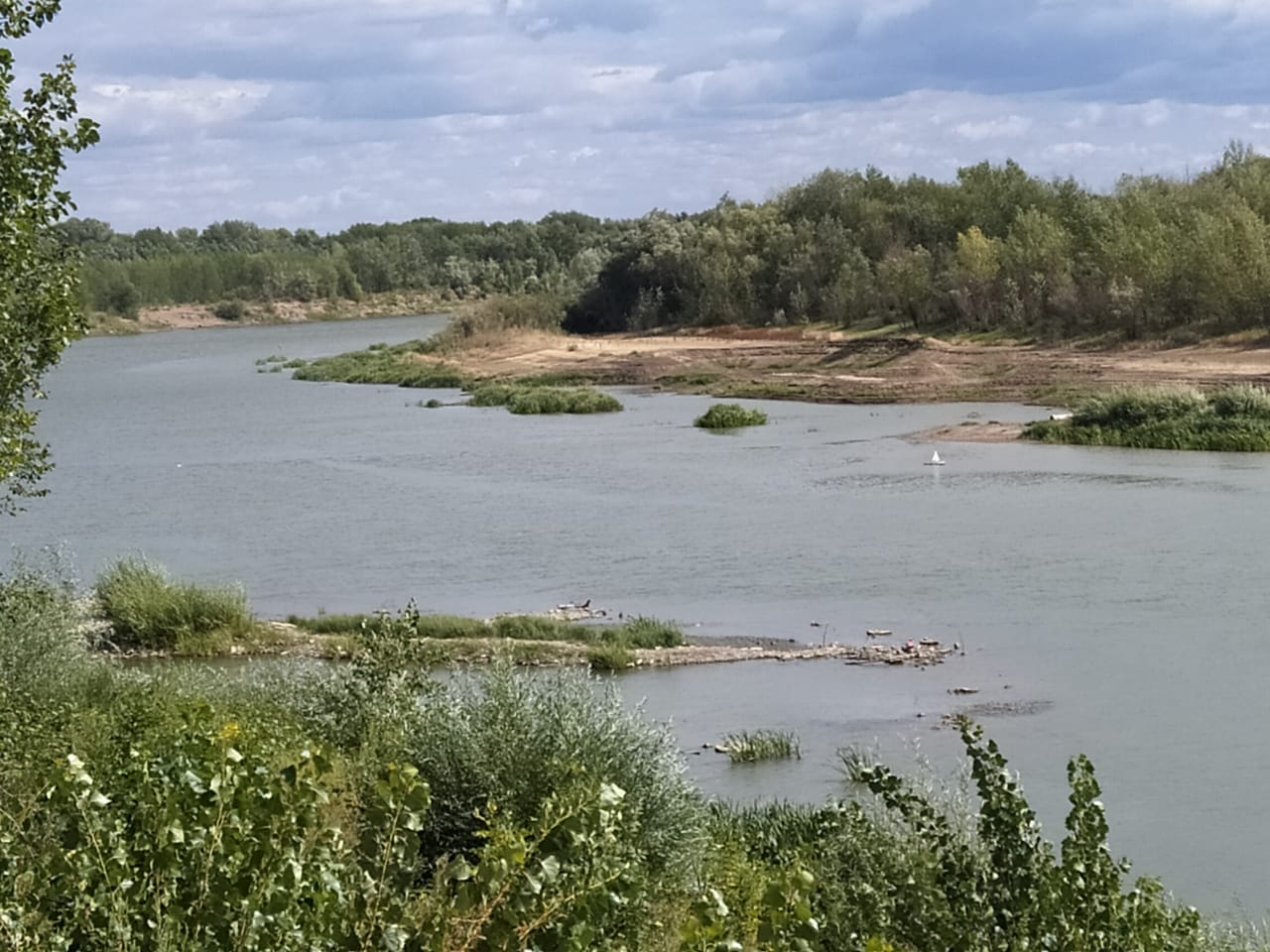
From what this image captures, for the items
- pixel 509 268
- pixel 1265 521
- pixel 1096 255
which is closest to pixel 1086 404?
pixel 1265 521

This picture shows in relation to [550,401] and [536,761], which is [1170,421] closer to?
[550,401]

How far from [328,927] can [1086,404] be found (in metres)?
37.3

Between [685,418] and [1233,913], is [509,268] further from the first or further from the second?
[1233,913]

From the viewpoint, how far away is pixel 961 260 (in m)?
67.4

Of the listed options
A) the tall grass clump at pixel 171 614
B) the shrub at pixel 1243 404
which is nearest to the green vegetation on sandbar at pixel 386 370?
the shrub at pixel 1243 404

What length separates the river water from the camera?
52.2ft

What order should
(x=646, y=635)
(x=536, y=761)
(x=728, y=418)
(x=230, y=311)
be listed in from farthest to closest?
(x=230, y=311) → (x=728, y=418) → (x=646, y=635) → (x=536, y=761)

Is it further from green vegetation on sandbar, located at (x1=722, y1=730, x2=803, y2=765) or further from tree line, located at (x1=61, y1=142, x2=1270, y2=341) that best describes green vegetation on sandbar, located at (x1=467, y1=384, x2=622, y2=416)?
green vegetation on sandbar, located at (x1=722, y1=730, x2=803, y2=765)

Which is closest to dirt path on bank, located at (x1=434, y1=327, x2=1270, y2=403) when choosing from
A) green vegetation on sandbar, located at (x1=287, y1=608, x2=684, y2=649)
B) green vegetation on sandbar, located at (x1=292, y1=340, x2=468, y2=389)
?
green vegetation on sandbar, located at (x1=292, y1=340, x2=468, y2=389)

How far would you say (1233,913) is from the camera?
11.6 metres

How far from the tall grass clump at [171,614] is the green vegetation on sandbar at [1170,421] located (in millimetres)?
21824

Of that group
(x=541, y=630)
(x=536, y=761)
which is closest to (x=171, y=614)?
(x=541, y=630)

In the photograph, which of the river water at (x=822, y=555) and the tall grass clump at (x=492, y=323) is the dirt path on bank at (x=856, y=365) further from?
the river water at (x=822, y=555)

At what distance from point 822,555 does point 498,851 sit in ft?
74.8
